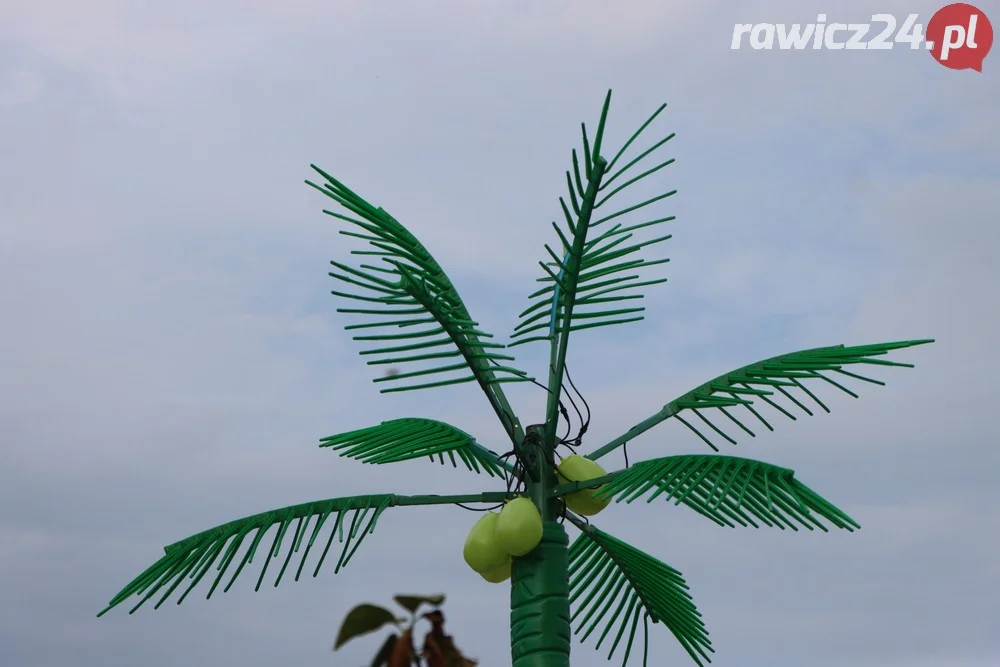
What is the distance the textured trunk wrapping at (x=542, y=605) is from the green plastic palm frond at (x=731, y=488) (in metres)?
0.52

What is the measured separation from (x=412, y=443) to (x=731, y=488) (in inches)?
84.3

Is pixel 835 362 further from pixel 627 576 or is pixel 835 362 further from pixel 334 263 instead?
pixel 334 263

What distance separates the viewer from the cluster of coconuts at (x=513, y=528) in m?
6.69

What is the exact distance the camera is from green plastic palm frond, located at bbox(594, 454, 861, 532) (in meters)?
6.30

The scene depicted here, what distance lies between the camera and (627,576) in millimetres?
8000

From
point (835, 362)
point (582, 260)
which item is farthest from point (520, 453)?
point (835, 362)

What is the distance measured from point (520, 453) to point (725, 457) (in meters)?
1.18

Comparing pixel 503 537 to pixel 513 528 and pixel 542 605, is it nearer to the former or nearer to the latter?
pixel 513 528

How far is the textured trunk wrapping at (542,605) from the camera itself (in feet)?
22.0

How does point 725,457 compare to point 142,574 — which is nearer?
point 725,457

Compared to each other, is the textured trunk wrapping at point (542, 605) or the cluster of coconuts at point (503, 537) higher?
the cluster of coconuts at point (503, 537)

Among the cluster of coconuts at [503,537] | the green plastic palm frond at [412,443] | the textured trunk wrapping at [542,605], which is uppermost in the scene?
the green plastic palm frond at [412,443]

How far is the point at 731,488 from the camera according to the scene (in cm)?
645

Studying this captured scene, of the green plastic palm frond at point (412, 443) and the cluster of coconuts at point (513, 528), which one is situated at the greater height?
the green plastic palm frond at point (412, 443)
